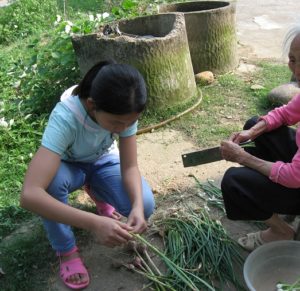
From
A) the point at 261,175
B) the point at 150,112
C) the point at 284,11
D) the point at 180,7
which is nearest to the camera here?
the point at 261,175

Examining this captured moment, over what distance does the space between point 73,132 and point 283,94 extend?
2436mm

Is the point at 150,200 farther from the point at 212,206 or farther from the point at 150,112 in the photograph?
the point at 150,112

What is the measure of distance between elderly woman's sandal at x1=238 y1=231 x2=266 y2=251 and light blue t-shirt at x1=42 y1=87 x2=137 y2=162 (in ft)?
2.74

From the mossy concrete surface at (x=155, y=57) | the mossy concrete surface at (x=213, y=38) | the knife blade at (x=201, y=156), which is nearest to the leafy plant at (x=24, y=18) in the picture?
the mossy concrete surface at (x=213, y=38)

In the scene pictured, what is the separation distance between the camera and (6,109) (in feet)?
12.8

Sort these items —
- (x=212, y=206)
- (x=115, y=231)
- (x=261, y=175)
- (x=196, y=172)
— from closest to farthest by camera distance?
(x=115, y=231), (x=261, y=175), (x=212, y=206), (x=196, y=172)

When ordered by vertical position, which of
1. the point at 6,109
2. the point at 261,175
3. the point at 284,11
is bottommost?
the point at 284,11

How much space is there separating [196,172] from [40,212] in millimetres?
1466

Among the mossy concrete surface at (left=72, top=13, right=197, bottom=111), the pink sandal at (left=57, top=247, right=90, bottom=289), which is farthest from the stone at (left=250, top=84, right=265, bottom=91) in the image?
the pink sandal at (left=57, top=247, right=90, bottom=289)

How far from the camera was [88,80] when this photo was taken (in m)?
1.83

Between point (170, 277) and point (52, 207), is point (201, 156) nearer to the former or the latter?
point (170, 277)

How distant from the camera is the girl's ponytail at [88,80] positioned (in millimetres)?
1792

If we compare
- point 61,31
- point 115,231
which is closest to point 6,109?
point 61,31

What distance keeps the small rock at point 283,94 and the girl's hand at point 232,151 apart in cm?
188
